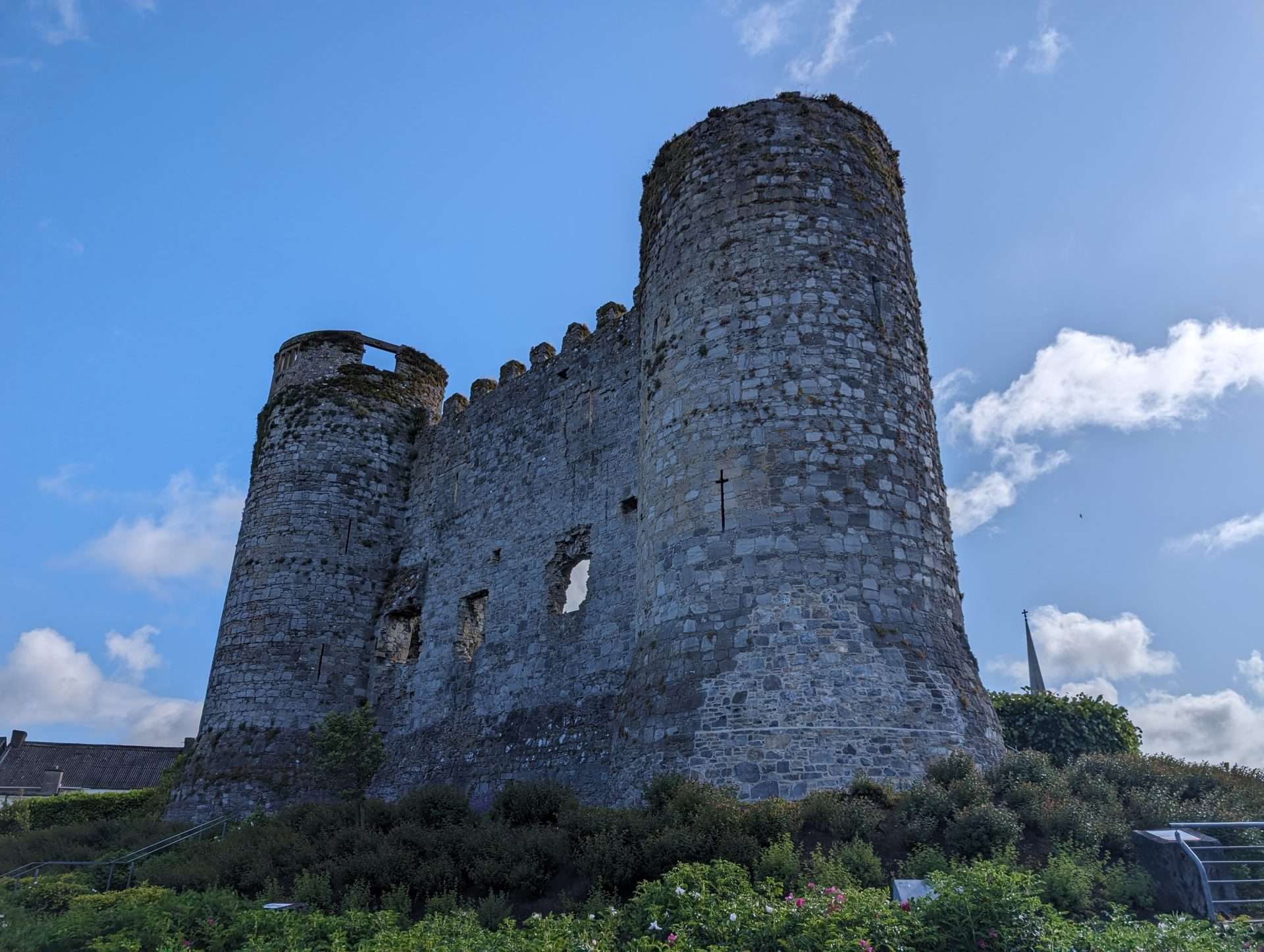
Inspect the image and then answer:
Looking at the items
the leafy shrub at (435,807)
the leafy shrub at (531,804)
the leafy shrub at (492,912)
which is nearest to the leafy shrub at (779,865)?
the leafy shrub at (492,912)

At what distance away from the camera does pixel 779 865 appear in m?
7.56

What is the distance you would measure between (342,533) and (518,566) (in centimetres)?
510

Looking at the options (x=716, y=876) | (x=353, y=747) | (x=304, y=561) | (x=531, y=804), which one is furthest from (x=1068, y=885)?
(x=304, y=561)

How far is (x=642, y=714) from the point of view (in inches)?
432

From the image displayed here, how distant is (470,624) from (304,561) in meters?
4.25

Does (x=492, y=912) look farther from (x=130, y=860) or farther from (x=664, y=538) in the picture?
(x=130, y=860)

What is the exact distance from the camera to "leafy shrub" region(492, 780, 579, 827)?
10922 mm

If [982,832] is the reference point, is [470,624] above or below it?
above

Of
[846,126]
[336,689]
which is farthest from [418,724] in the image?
[846,126]

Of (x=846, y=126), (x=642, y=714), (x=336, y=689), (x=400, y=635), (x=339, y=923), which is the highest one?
(x=846, y=126)

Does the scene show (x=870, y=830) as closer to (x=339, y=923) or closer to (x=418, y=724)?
(x=339, y=923)

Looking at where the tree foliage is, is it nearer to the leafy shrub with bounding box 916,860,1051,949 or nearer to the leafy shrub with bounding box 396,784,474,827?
the leafy shrub with bounding box 396,784,474,827

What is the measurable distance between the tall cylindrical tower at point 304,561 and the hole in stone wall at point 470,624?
2.89 m

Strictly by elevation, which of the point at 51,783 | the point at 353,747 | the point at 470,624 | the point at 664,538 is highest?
the point at 470,624
